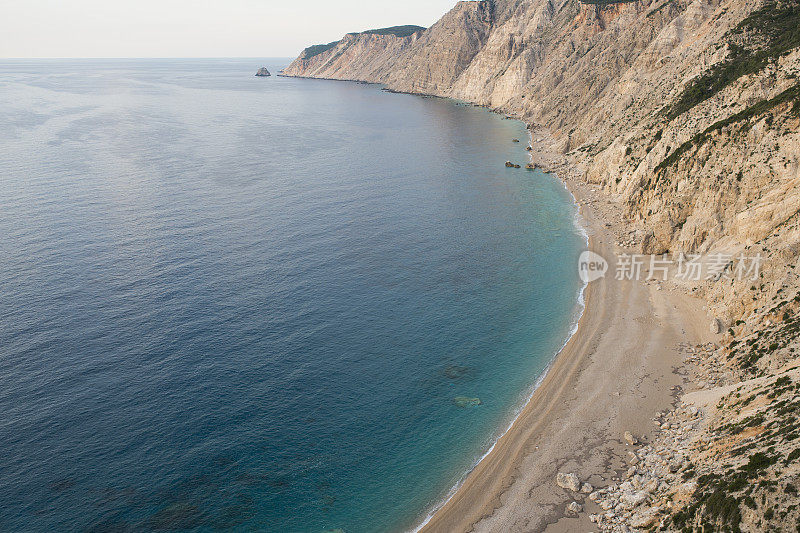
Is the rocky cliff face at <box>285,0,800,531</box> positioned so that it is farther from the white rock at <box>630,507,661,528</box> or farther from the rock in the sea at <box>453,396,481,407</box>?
the rock in the sea at <box>453,396,481,407</box>

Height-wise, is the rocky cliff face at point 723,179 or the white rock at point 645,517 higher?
the rocky cliff face at point 723,179

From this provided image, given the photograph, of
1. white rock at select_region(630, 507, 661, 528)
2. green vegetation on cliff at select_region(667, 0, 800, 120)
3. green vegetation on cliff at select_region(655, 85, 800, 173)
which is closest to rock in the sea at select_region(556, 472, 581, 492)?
white rock at select_region(630, 507, 661, 528)

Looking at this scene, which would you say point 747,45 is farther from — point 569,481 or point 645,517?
point 645,517

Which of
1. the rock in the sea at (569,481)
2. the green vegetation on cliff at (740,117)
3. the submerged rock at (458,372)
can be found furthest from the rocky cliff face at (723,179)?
the submerged rock at (458,372)

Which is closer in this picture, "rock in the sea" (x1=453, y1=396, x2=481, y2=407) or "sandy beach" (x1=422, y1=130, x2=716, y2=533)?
"sandy beach" (x1=422, y1=130, x2=716, y2=533)

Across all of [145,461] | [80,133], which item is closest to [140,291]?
[145,461]

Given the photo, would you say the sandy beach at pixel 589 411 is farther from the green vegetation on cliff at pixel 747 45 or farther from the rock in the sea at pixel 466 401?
the green vegetation on cliff at pixel 747 45
